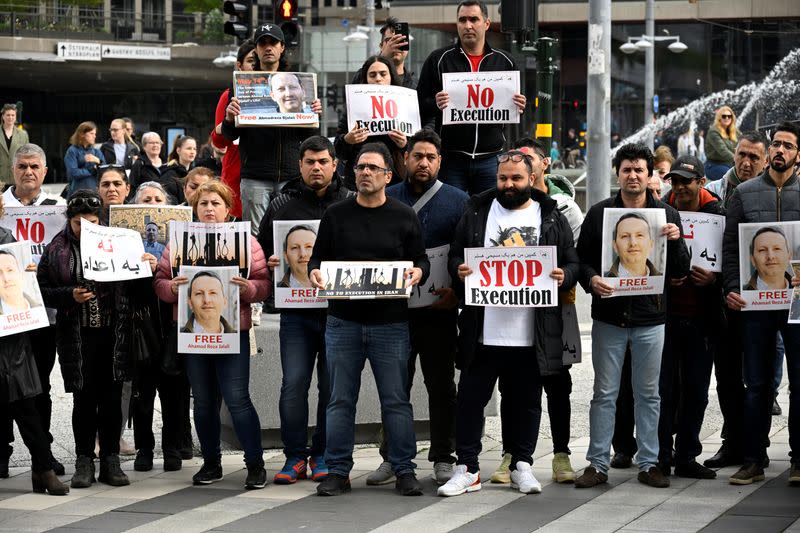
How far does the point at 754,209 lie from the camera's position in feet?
27.9

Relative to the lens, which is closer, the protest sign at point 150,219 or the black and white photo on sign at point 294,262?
the black and white photo on sign at point 294,262

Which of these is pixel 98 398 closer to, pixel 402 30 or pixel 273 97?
pixel 273 97

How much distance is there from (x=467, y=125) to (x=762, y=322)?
261 centimetres

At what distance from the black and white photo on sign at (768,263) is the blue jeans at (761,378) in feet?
0.39

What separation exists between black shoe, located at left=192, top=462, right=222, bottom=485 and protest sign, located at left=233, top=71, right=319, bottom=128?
2.55 metres

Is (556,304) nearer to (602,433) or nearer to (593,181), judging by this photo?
(602,433)

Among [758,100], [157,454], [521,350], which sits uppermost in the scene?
[758,100]

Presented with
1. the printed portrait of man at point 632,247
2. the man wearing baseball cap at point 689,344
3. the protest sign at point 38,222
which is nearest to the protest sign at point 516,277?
the printed portrait of man at point 632,247

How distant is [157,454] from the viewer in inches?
394

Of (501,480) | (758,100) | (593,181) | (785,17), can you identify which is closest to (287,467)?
(501,480)

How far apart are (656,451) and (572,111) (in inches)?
2050

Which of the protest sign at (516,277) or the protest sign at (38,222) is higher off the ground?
the protest sign at (38,222)

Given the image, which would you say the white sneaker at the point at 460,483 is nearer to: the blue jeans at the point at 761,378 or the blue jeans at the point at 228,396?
the blue jeans at the point at 228,396

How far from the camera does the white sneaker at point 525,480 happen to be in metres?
8.27
